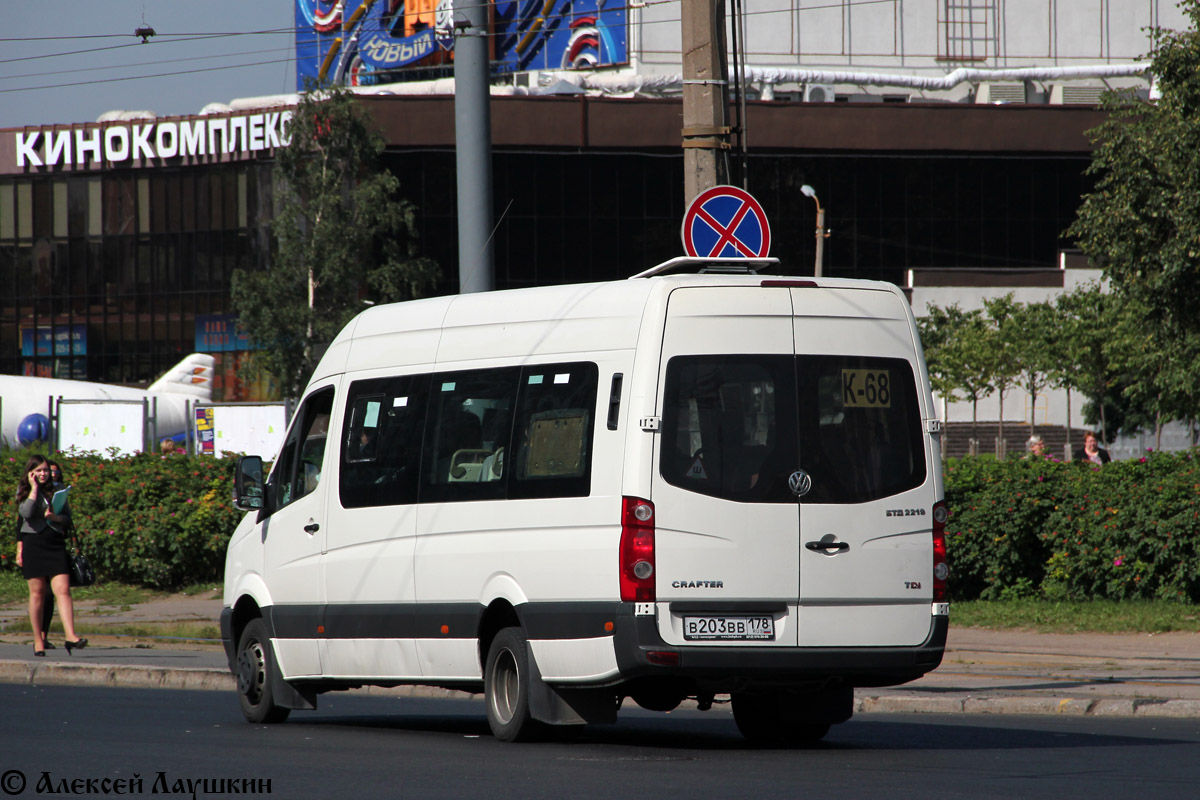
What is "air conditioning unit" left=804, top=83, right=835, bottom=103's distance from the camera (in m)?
77.4

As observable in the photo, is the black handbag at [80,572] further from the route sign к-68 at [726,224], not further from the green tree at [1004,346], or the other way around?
the green tree at [1004,346]

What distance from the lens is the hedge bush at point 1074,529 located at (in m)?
16.8

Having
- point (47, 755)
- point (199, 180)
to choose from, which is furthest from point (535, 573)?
point (199, 180)

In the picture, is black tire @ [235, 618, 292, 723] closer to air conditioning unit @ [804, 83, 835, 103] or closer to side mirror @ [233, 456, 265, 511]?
side mirror @ [233, 456, 265, 511]

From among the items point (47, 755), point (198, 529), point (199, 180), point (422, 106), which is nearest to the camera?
point (47, 755)

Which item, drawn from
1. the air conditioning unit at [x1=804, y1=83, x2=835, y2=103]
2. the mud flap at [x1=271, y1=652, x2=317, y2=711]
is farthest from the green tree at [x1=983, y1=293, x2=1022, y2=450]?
the mud flap at [x1=271, y1=652, x2=317, y2=711]

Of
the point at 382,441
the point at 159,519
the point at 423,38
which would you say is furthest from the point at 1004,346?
the point at 382,441

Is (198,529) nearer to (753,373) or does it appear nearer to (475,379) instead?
(475,379)

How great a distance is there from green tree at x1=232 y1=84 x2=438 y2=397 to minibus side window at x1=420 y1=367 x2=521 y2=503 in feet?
134

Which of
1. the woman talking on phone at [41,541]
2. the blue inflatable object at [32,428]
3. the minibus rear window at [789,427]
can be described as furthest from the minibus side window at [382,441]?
the blue inflatable object at [32,428]

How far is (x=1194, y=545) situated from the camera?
54.4ft

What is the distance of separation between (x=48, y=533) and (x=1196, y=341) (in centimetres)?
1805

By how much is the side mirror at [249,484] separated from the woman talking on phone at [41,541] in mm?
5510

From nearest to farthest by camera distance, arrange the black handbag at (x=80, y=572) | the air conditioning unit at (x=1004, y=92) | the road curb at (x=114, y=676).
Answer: the road curb at (x=114, y=676), the black handbag at (x=80, y=572), the air conditioning unit at (x=1004, y=92)
